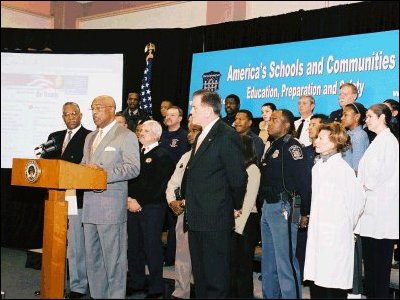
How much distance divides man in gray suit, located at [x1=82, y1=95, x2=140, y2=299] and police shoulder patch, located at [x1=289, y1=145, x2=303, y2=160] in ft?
3.67

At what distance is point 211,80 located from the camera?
21.4 ft

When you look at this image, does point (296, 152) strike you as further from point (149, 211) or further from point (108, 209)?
point (108, 209)

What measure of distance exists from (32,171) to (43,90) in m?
4.11

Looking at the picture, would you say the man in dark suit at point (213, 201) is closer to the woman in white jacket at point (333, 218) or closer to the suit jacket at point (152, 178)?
the woman in white jacket at point (333, 218)

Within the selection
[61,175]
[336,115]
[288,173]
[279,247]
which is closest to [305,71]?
[336,115]

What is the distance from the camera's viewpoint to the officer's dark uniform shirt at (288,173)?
3959mm

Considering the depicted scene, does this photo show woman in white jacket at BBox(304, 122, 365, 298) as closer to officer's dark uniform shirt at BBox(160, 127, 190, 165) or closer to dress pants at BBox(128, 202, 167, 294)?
dress pants at BBox(128, 202, 167, 294)

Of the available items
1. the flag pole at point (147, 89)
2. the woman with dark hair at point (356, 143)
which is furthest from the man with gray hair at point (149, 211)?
the flag pole at point (147, 89)

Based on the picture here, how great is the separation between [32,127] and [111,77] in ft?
3.96

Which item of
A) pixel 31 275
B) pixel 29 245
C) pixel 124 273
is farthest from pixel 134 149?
pixel 29 245

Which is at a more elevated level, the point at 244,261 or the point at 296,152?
the point at 296,152

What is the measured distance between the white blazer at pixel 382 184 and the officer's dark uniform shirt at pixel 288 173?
0.44m

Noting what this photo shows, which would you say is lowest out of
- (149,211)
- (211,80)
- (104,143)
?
(149,211)

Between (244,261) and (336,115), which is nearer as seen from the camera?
(244,261)
